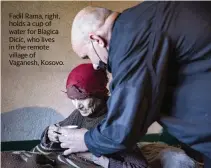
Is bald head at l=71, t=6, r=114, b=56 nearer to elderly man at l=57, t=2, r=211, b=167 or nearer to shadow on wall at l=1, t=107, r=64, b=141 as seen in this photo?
elderly man at l=57, t=2, r=211, b=167

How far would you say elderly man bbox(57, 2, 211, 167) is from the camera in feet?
1.93

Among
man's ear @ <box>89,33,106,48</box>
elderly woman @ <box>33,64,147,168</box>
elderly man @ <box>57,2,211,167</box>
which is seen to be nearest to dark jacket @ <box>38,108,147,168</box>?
elderly woman @ <box>33,64,147,168</box>

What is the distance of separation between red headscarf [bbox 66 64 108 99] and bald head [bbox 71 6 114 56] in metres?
0.18

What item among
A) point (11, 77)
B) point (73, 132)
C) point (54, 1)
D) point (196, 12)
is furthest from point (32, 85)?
point (196, 12)

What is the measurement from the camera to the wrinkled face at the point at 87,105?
0.87 m

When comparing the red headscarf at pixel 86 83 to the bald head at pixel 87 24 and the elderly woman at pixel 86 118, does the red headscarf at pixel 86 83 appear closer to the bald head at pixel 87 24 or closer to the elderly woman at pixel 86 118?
the elderly woman at pixel 86 118

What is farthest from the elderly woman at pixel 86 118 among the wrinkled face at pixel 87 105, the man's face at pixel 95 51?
the man's face at pixel 95 51

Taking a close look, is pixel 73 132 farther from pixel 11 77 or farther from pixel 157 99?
pixel 11 77

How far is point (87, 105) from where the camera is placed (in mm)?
874

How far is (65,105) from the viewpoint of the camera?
1.12 meters

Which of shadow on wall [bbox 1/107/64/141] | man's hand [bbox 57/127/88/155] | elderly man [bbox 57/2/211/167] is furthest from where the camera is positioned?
shadow on wall [bbox 1/107/64/141]

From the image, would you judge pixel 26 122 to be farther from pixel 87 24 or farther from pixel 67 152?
pixel 87 24

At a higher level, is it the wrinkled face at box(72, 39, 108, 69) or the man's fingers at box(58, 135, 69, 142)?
the wrinkled face at box(72, 39, 108, 69)

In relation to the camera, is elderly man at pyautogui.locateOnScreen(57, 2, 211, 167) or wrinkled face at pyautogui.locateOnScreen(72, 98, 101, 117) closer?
elderly man at pyautogui.locateOnScreen(57, 2, 211, 167)
